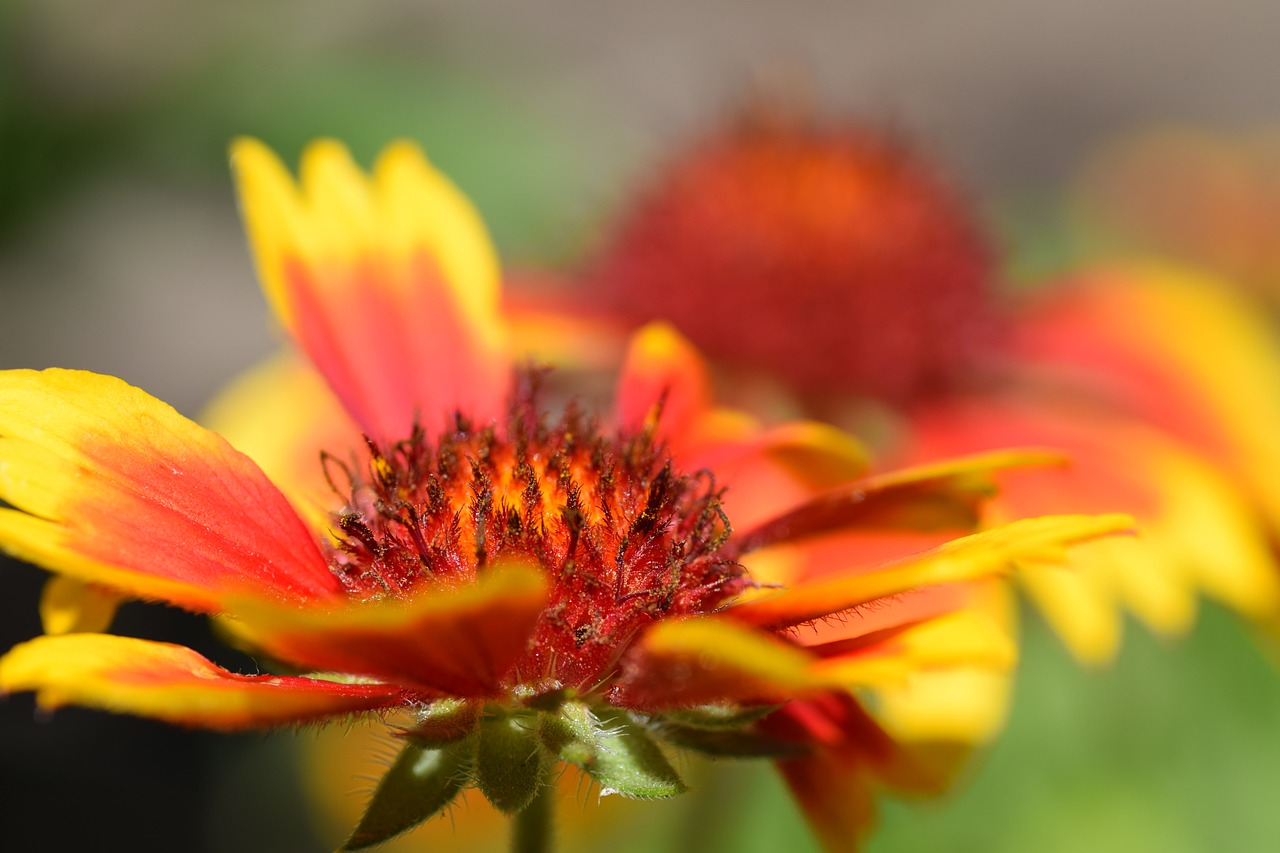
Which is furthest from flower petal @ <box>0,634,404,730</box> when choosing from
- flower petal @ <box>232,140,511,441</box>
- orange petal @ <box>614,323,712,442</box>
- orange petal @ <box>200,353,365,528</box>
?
orange petal @ <box>200,353,365,528</box>

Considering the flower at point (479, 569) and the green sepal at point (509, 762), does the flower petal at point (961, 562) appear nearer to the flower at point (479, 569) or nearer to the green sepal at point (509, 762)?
the flower at point (479, 569)

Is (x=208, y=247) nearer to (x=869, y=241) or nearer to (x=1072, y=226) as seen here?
(x=1072, y=226)

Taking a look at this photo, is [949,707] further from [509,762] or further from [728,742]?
[509,762]

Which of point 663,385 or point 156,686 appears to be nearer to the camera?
point 156,686

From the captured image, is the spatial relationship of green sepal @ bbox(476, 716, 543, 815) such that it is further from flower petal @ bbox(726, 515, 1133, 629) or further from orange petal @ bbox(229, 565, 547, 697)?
flower petal @ bbox(726, 515, 1133, 629)

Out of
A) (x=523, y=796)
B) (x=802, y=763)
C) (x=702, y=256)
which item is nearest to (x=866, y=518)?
(x=802, y=763)

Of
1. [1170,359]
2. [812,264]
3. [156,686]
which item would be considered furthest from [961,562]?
[1170,359]
